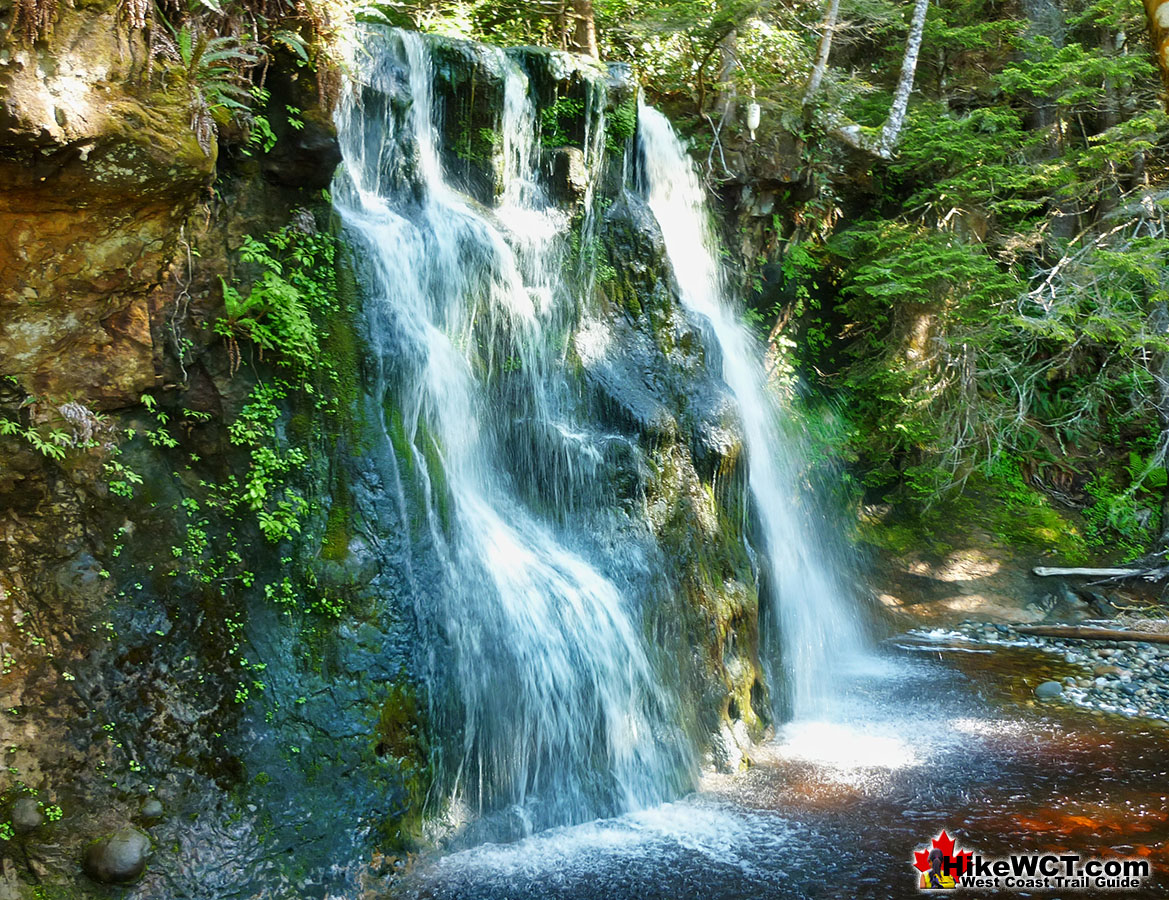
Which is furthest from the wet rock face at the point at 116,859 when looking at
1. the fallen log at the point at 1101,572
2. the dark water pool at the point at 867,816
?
the fallen log at the point at 1101,572

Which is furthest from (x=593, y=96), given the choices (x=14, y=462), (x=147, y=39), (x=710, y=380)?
(x=14, y=462)

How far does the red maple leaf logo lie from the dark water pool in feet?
0.20

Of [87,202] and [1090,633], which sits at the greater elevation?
[87,202]

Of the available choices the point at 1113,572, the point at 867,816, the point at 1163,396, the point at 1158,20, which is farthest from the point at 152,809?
the point at 1163,396

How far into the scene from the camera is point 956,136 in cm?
1113

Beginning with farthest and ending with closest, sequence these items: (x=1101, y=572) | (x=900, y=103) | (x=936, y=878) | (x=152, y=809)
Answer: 1. (x=900, y=103)
2. (x=1101, y=572)
3. (x=936, y=878)
4. (x=152, y=809)

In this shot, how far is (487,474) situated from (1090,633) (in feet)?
24.8

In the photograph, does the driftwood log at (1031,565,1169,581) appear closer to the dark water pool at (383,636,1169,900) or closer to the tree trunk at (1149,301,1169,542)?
Answer: the tree trunk at (1149,301,1169,542)

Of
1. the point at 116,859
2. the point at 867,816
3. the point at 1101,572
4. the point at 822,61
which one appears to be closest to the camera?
the point at 116,859

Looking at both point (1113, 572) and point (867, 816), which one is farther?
point (1113, 572)

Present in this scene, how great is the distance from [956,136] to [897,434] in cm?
407

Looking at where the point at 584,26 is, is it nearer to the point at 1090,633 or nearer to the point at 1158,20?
the point at 1090,633

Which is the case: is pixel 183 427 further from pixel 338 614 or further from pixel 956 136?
pixel 956 136

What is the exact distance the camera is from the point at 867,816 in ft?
17.7
